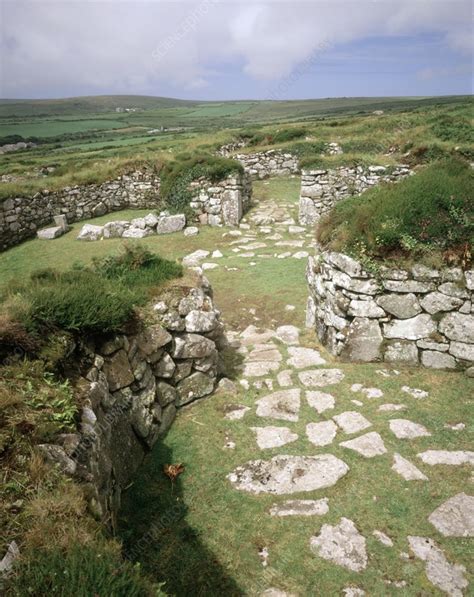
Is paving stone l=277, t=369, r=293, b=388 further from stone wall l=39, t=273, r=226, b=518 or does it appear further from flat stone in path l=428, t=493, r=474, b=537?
flat stone in path l=428, t=493, r=474, b=537

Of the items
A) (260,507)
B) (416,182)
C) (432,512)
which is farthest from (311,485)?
(416,182)

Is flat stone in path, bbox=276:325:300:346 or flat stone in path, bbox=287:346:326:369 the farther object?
flat stone in path, bbox=276:325:300:346

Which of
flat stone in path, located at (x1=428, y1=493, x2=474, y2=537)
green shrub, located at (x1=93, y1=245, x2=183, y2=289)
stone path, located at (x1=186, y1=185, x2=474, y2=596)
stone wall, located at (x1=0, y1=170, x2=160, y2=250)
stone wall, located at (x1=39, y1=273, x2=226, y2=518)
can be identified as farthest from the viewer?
stone wall, located at (x1=0, y1=170, x2=160, y2=250)

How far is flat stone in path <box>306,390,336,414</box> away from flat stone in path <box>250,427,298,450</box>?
67cm

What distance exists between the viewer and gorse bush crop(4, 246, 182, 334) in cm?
423

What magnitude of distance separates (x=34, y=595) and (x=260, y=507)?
2.52m

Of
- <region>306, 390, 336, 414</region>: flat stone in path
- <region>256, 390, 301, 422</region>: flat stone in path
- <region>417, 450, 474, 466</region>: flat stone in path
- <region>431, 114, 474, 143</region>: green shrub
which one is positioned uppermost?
<region>431, 114, 474, 143</region>: green shrub

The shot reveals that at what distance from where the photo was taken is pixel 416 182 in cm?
686

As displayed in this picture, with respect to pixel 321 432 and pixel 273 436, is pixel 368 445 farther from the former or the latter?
pixel 273 436

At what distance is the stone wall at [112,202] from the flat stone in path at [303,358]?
31.4 feet

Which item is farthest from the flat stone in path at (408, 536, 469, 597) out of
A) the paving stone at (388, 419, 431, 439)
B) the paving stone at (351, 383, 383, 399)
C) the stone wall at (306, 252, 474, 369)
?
the stone wall at (306, 252, 474, 369)

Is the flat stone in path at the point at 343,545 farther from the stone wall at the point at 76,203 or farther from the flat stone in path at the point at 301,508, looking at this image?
the stone wall at the point at 76,203

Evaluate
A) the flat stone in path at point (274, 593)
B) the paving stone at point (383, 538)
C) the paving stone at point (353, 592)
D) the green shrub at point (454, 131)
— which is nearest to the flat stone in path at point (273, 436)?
the paving stone at point (383, 538)

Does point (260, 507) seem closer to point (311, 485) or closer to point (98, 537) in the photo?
point (311, 485)
